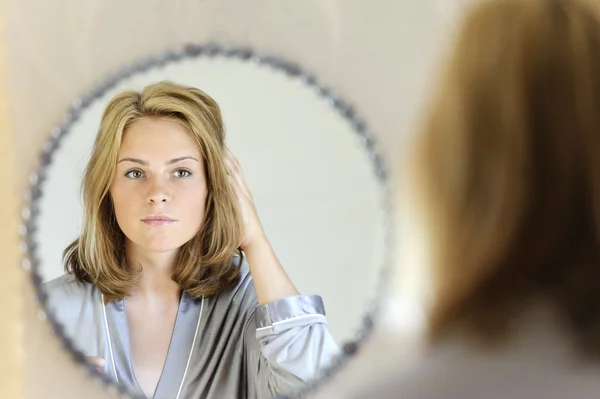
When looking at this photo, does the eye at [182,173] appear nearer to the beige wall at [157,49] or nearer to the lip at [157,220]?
the lip at [157,220]

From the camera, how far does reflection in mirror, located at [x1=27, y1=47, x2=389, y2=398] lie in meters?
0.96

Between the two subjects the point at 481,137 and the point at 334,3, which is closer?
the point at 481,137

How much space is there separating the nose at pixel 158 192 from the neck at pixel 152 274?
0.08m

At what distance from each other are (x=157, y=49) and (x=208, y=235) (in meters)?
0.28

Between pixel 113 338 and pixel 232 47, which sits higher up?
pixel 232 47

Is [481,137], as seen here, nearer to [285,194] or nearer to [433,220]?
[433,220]

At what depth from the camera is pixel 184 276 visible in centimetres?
97

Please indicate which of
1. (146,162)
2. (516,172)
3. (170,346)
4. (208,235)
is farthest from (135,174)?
(516,172)

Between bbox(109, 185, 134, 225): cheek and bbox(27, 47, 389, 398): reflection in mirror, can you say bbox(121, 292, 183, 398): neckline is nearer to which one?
bbox(27, 47, 389, 398): reflection in mirror

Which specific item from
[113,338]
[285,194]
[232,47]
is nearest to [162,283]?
[113,338]

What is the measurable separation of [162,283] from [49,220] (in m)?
0.18

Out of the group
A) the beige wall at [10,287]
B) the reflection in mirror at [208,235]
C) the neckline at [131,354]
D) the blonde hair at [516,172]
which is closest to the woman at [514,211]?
the blonde hair at [516,172]

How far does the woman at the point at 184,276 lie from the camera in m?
0.96

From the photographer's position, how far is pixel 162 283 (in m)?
0.97
